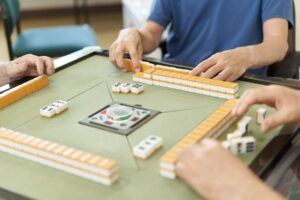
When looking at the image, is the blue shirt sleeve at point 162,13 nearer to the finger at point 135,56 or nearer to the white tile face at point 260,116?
the finger at point 135,56

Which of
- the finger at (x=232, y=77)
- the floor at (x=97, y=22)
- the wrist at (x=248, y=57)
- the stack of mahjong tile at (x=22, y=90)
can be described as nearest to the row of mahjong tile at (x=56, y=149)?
the stack of mahjong tile at (x=22, y=90)

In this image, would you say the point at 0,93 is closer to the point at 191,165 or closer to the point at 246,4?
the point at 191,165

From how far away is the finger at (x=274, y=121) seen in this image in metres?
0.97

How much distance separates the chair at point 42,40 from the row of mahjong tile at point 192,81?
4.92 feet

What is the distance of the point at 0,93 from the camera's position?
126 centimetres

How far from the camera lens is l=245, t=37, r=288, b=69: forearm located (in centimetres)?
141

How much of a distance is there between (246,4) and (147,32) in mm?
402

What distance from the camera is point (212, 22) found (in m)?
1.71

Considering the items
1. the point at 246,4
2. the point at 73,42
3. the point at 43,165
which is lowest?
the point at 73,42

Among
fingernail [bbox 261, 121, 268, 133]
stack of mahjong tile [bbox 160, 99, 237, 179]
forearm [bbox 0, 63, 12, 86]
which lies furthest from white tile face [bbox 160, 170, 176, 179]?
forearm [bbox 0, 63, 12, 86]

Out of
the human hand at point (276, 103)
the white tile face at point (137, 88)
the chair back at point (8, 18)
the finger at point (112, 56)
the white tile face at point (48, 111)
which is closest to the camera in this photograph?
the human hand at point (276, 103)

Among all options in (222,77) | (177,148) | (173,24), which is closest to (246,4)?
(173,24)

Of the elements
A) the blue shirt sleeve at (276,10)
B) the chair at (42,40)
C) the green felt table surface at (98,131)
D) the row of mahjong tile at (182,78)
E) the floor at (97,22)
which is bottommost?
the floor at (97,22)

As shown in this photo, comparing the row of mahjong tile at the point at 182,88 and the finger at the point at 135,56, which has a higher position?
the finger at the point at 135,56
